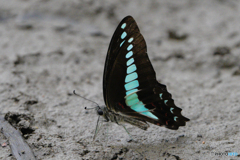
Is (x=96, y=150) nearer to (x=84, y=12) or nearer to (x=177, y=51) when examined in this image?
(x=177, y=51)

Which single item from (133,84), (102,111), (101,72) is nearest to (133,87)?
(133,84)

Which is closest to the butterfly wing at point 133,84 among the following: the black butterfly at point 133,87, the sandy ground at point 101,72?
the black butterfly at point 133,87

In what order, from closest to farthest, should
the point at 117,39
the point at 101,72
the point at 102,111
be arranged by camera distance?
the point at 117,39 < the point at 102,111 < the point at 101,72

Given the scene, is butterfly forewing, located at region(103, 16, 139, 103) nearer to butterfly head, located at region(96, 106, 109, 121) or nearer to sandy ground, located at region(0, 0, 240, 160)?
butterfly head, located at region(96, 106, 109, 121)

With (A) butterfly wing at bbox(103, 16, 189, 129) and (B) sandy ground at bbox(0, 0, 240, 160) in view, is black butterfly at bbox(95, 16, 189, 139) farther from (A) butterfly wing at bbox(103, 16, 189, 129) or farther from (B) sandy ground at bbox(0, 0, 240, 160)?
(B) sandy ground at bbox(0, 0, 240, 160)

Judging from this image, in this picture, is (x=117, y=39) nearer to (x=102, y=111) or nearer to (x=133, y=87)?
(x=133, y=87)

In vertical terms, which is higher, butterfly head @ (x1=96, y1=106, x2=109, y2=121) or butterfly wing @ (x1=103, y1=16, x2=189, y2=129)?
butterfly wing @ (x1=103, y1=16, x2=189, y2=129)

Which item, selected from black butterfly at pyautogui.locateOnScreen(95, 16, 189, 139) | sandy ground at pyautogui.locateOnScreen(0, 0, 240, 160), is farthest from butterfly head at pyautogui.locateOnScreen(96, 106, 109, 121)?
sandy ground at pyautogui.locateOnScreen(0, 0, 240, 160)

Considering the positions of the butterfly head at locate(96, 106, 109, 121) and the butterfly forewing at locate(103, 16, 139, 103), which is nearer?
the butterfly forewing at locate(103, 16, 139, 103)
